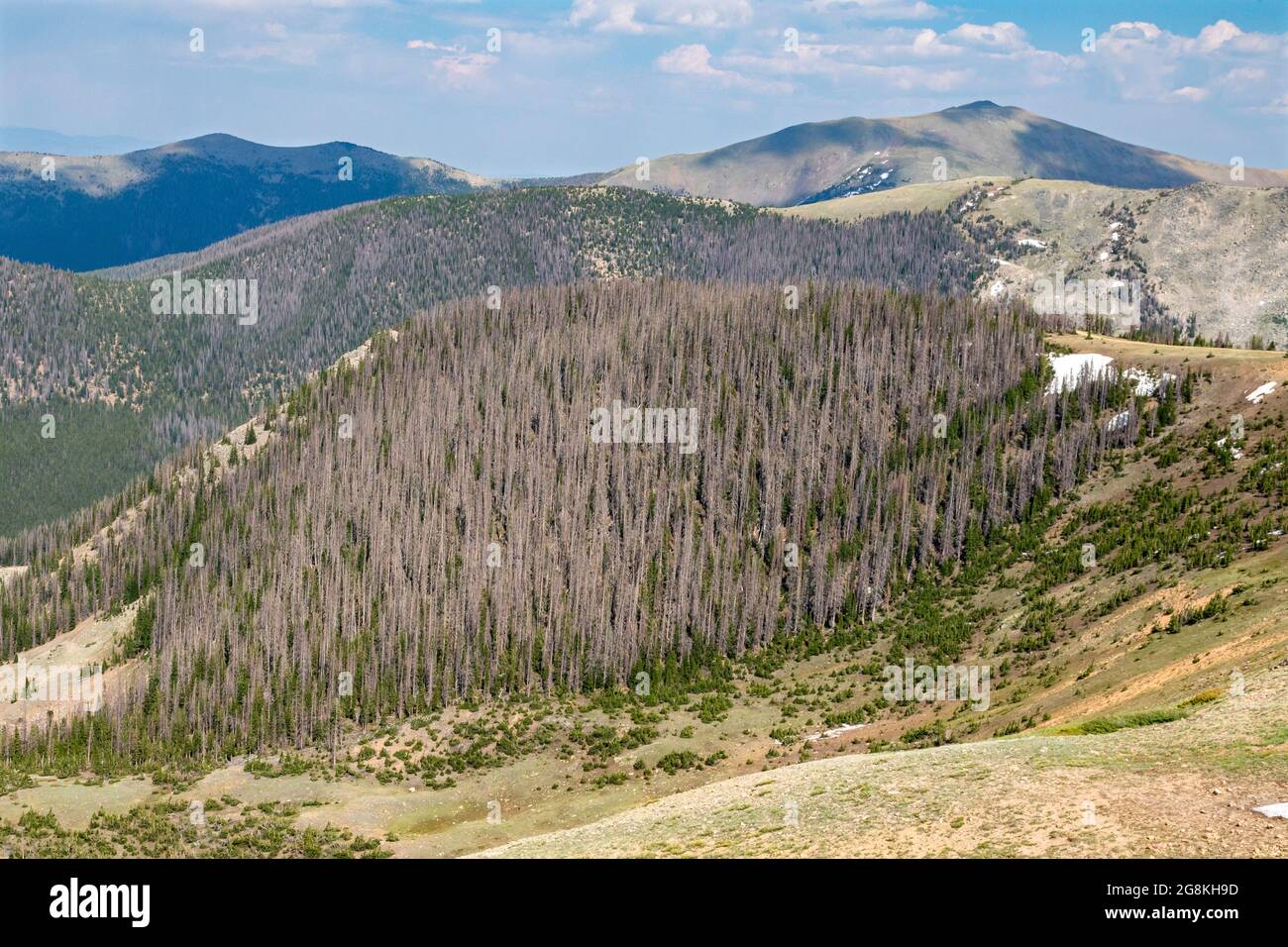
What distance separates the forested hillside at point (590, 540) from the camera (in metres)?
139

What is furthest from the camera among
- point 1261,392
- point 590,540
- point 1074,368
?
point 1074,368

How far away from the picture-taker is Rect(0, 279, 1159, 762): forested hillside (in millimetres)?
138625

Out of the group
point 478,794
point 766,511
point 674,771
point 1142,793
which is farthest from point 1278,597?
point 766,511

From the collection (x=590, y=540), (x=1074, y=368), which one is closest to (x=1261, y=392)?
(x=1074, y=368)

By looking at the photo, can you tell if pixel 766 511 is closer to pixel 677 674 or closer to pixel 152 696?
pixel 677 674

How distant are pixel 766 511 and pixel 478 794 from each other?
7584cm

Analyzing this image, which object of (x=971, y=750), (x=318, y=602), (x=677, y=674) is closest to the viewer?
(x=971, y=750)

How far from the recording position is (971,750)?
57438 mm

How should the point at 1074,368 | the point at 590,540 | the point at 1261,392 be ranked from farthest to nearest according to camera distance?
the point at 1074,368
the point at 590,540
the point at 1261,392

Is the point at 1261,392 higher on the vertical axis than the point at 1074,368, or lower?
lower

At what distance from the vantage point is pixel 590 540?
163 metres

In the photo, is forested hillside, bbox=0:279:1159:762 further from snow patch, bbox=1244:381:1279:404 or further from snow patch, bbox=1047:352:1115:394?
snow patch, bbox=1244:381:1279:404

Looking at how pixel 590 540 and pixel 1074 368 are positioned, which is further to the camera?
pixel 1074 368

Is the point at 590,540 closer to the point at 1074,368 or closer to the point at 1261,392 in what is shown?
the point at 1074,368
